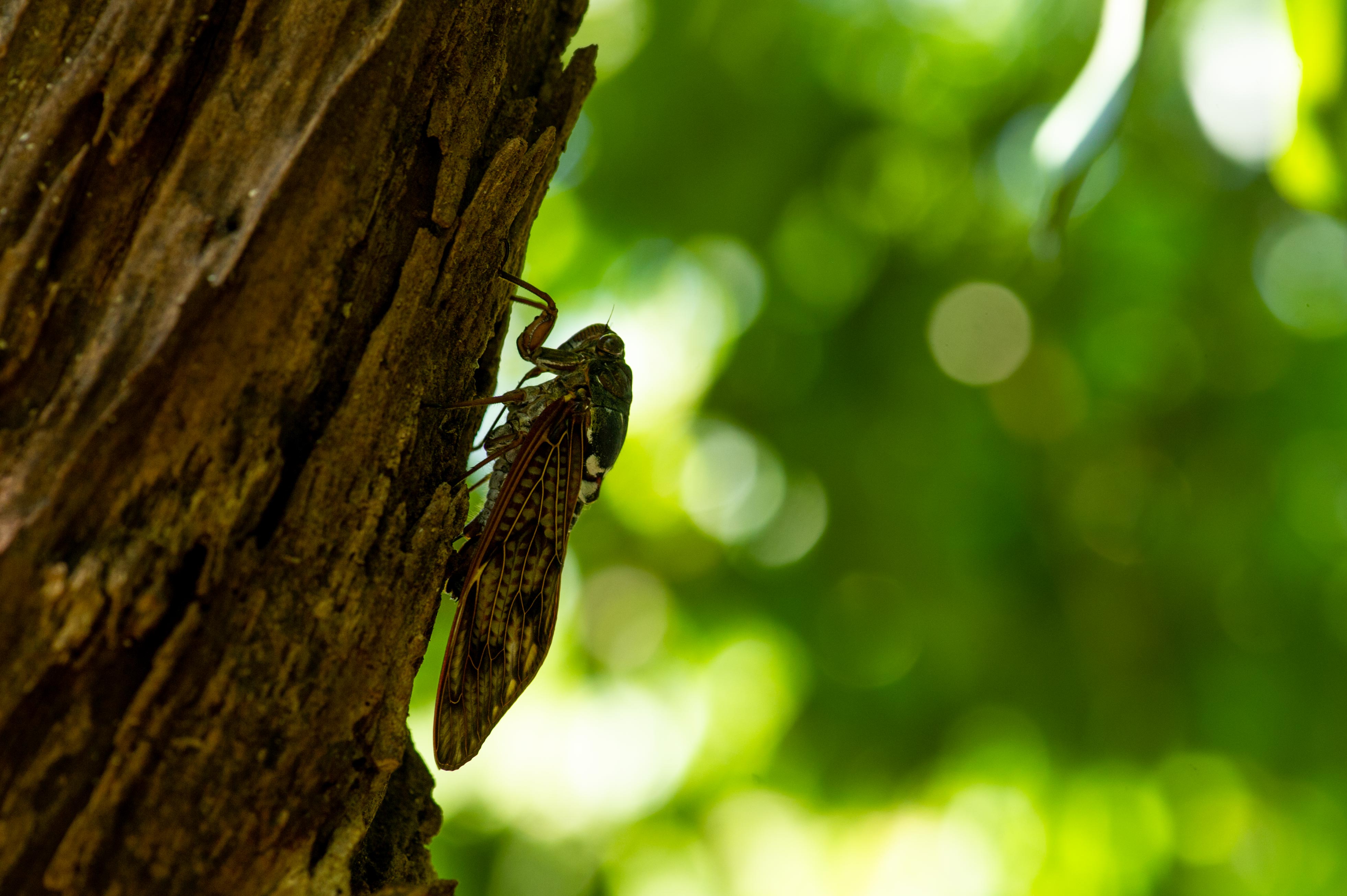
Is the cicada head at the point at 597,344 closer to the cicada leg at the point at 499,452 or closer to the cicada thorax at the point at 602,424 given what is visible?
the cicada thorax at the point at 602,424

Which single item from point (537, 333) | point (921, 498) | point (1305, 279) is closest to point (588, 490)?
point (537, 333)

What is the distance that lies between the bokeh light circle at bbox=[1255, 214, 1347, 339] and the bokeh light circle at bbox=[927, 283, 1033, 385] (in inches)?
44.3

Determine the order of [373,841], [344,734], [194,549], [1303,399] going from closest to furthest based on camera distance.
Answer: [194,549]
[344,734]
[373,841]
[1303,399]

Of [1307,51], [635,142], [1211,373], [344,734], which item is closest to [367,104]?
[344,734]

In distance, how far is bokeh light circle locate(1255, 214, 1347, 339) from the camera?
4.68m

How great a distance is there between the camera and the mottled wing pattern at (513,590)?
6.68 feet

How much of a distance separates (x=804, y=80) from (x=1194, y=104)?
1.71 meters

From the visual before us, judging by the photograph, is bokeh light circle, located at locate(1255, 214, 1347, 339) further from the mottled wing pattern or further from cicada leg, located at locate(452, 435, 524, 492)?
cicada leg, located at locate(452, 435, 524, 492)

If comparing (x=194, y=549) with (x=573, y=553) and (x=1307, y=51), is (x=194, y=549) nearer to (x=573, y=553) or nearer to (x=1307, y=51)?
(x=1307, y=51)

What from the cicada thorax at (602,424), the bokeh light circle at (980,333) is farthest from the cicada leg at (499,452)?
the bokeh light circle at (980,333)

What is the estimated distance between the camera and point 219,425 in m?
1.23

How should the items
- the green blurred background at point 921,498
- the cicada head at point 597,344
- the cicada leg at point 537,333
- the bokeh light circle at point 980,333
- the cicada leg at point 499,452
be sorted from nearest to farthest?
the cicada leg at point 499,452, the cicada leg at point 537,333, the cicada head at point 597,344, the green blurred background at point 921,498, the bokeh light circle at point 980,333

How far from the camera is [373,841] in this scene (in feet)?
5.18

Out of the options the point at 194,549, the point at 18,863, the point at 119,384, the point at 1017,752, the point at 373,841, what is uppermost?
the point at 1017,752
